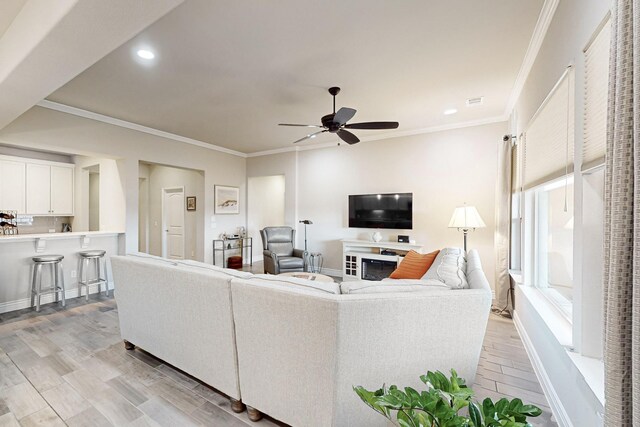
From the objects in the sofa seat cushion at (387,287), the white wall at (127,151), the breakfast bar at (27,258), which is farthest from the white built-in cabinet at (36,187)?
the sofa seat cushion at (387,287)

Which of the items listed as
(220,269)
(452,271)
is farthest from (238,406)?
(452,271)

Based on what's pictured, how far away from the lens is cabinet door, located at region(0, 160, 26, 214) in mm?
4852

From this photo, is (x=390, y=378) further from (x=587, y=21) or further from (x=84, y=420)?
(x=587, y=21)

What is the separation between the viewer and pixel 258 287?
1595 millimetres

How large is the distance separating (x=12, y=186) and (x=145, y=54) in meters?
4.52

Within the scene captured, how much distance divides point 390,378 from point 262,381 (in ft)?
2.43

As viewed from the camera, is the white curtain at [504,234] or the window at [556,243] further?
the white curtain at [504,234]

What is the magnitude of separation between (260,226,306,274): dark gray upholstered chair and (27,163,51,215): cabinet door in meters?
4.14

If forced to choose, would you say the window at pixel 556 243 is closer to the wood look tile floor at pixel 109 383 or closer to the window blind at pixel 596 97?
the window blind at pixel 596 97

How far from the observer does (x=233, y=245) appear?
6805 millimetres

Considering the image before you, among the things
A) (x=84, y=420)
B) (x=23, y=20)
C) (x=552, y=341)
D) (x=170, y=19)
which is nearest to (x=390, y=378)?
(x=552, y=341)

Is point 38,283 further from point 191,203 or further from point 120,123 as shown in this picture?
point 191,203

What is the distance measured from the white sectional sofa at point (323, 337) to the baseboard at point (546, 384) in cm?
63

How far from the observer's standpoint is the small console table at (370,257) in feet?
15.7
